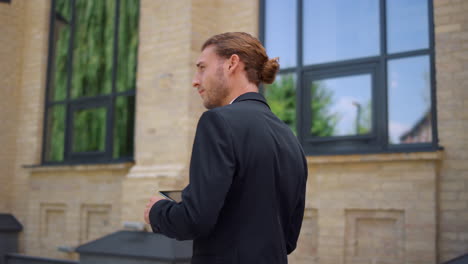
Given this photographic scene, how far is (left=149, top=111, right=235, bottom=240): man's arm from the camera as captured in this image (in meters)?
1.83

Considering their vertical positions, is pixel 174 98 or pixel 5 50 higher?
pixel 5 50

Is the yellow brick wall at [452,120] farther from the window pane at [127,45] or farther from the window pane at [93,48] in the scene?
the window pane at [93,48]

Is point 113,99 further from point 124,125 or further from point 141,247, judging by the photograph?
point 141,247

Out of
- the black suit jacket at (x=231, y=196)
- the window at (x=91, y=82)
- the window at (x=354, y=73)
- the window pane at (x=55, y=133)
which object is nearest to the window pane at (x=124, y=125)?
the window at (x=91, y=82)

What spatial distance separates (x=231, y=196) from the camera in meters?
1.93

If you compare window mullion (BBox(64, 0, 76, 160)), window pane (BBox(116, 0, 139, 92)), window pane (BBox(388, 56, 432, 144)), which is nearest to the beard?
window pane (BBox(388, 56, 432, 144))

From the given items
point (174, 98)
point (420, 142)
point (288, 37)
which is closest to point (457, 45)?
point (420, 142)

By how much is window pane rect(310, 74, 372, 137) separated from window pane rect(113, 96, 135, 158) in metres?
3.15

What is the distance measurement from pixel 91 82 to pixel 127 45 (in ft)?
3.41

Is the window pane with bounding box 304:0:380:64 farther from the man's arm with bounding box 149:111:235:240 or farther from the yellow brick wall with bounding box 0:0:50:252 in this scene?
the yellow brick wall with bounding box 0:0:50:252

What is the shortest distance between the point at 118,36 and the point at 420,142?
5288 millimetres

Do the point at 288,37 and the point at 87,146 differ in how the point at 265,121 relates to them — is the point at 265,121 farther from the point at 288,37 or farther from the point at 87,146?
the point at 87,146

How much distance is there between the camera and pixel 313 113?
696 cm

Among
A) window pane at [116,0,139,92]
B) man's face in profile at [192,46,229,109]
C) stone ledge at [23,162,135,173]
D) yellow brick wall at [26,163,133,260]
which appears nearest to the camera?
man's face in profile at [192,46,229,109]
